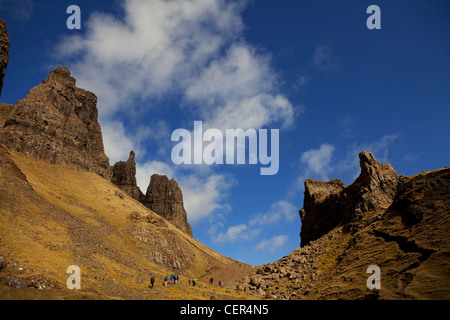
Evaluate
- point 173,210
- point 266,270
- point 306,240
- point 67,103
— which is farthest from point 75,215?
point 173,210

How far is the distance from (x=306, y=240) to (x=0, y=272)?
72127 millimetres

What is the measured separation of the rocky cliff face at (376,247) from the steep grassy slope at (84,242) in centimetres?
1280

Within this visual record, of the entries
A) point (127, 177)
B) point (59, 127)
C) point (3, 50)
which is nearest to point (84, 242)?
point (3, 50)

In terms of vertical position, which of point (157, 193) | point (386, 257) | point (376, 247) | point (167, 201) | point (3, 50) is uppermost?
point (3, 50)

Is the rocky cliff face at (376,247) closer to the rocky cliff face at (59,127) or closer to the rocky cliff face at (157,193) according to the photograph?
the rocky cliff face at (59,127)

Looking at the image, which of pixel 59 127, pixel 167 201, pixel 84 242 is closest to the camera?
pixel 84 242

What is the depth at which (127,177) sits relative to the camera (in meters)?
163

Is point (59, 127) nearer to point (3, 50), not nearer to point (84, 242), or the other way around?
point (3, 50)

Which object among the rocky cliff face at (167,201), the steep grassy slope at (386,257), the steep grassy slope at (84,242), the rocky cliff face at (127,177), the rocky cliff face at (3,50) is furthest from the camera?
the rocky cliff face at (167,201)

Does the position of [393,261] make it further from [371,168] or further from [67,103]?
[67,103]

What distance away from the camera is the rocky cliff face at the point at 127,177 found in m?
161

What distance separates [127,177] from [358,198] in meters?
141

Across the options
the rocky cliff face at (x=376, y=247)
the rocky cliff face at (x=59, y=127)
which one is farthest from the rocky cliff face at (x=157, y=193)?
the rocky cliff face at (x=376, y=247)
